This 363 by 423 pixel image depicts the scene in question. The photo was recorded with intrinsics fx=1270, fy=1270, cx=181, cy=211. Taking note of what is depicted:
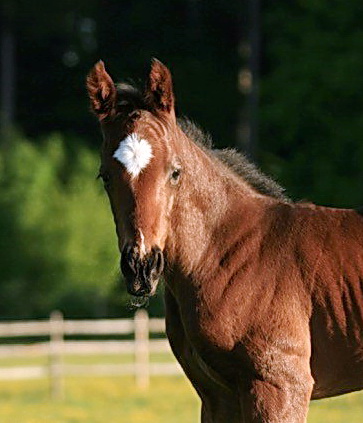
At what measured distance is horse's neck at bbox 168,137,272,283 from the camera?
6.70 m

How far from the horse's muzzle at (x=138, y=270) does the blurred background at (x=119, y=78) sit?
13.8 metres

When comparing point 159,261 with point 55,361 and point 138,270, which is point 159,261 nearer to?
point 138,270

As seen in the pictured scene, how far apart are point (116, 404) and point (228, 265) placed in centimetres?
1061

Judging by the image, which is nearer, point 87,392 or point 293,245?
point 293,245

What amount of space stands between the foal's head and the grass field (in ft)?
25.6

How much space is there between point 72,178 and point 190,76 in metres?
5.31

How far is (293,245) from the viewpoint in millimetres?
6797

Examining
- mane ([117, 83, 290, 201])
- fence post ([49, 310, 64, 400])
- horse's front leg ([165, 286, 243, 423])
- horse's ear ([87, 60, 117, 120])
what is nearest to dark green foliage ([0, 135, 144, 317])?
fence post ([49, 310, 64, 400])

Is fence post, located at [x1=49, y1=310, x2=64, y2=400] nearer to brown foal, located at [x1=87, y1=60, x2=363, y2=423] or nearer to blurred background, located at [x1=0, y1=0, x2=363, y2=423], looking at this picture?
blurred background, located at [x1=0, y1=0, x2=363, y2=423]

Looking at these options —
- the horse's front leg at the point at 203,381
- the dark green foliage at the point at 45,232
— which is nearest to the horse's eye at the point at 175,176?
the horse's front leg at the point at 203,381

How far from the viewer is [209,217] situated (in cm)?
683

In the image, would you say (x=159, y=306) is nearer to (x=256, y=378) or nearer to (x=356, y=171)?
(x=356, y=171)

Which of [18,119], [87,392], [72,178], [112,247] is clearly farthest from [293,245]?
[18,119]

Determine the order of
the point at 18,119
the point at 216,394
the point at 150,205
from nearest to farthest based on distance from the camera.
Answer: the point at 150,205 < the point at 216,394 < the point at 18,119
